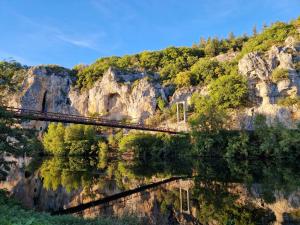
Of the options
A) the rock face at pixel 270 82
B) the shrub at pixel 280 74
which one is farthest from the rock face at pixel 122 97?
the shrub at pixel 280 74

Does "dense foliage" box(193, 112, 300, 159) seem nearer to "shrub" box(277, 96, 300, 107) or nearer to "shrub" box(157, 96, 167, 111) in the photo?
"shrub" box(277, 96, 300, 107)

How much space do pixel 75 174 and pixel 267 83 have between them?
25.9 m

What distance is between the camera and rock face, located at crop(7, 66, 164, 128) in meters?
45.7

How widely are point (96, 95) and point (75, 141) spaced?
46.0 feet

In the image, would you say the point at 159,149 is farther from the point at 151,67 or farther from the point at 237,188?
the point at 151,67

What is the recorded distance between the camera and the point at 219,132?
31.8 m

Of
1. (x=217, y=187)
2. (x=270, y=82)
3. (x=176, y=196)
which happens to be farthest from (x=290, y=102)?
(x=176, y=196)

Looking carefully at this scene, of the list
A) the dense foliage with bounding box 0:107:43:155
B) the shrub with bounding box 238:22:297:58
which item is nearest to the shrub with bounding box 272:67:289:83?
the shrub with bounding box 238:22:297:58

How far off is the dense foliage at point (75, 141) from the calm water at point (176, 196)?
15478 millimetres

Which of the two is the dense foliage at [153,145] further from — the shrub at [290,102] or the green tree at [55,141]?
the shrub at [290,102]

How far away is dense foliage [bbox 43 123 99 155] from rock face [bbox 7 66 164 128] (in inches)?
346

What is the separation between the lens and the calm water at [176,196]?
10445mm

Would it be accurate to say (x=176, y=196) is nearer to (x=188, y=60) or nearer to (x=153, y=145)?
(x=153, y=145)

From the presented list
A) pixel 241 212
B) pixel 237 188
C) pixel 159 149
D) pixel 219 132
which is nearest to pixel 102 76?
pixel 159 149
